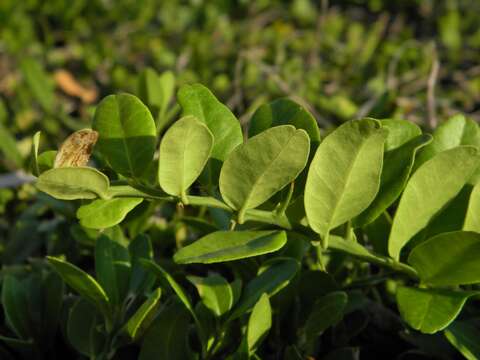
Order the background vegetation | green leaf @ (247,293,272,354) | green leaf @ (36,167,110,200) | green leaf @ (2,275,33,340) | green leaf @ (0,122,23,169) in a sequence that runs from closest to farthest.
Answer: green leaf @ (36,167,110,200), green leaf @ (247,293,272,354), green leaf @ (2,275,33,340), green leaf @ (0,122,23,169), the background vegetation

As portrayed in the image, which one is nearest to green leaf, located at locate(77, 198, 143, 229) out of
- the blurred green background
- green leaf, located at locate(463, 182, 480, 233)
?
green leaf, located at locate(463, 182, 480, 233)

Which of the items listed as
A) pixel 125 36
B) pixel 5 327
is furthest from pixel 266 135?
pixel 125 36

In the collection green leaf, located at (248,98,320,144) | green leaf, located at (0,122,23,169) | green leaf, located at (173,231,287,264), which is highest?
green leaf, located at (248,98,320,144)

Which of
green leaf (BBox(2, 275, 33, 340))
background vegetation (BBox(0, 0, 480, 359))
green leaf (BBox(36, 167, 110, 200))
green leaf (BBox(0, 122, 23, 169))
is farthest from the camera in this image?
background vegetation (BBox(0, 0, 480, 359))

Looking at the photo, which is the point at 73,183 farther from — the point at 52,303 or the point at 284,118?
the point at 52,303

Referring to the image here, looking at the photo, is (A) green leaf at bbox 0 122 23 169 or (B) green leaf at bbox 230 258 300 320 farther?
(A) green leaf at bbox 0 122 23 169

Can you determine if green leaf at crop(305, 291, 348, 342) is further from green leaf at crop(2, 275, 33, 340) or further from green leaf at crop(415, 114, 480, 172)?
green leaf at crop(2, 275, 33, 340)

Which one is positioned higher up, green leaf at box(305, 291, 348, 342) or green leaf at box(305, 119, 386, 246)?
green leaf at box(305, 119, 386, 246)
